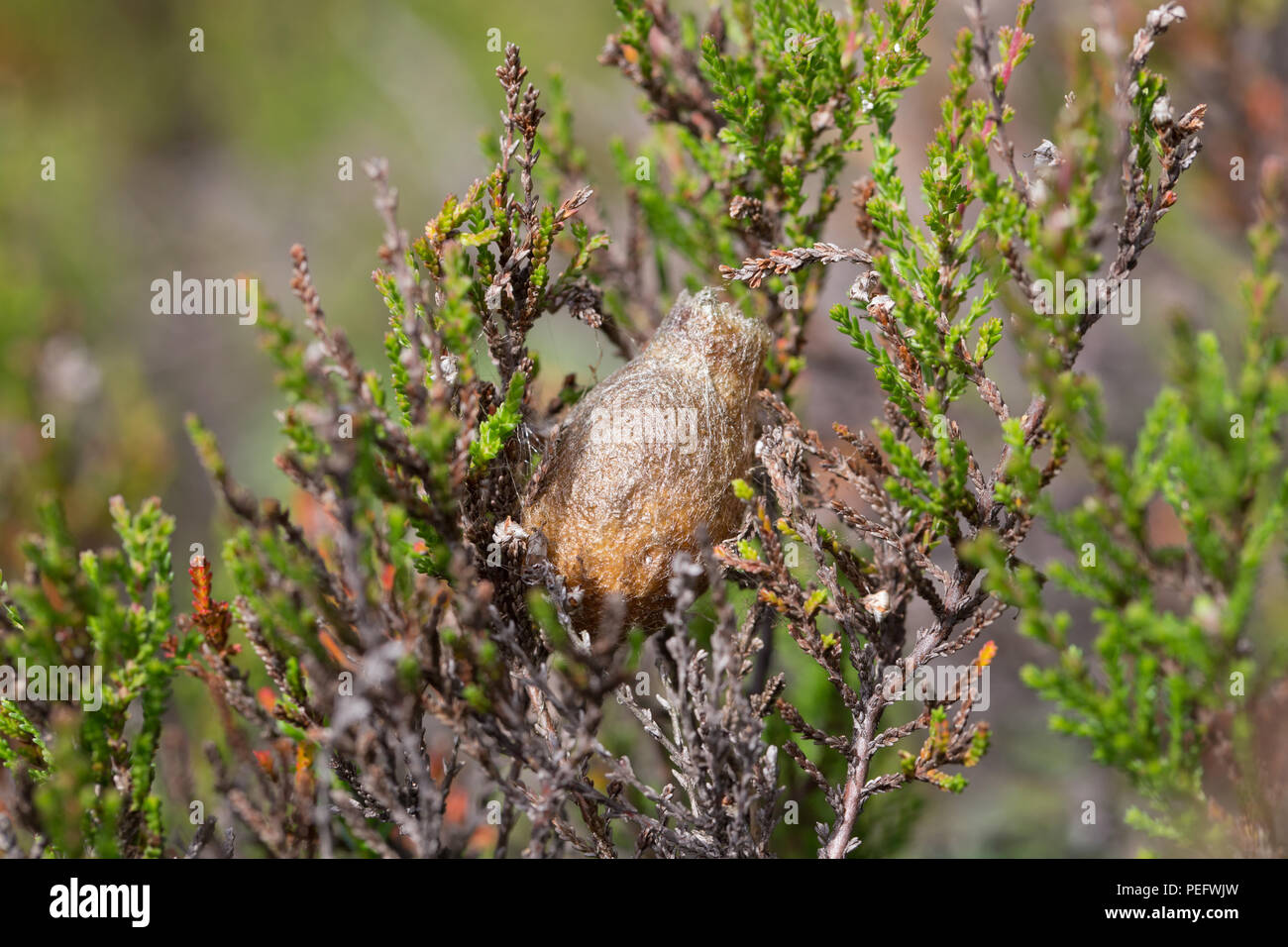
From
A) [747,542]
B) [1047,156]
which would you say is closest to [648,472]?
[747,542]

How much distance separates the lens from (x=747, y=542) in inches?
75.2

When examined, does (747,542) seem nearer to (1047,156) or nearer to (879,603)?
(879,603)

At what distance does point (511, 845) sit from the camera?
3.09m

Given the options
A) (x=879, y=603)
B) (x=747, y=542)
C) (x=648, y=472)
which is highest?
(x=648, y=472)

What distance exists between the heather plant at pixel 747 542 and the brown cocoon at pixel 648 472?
1.1 inches

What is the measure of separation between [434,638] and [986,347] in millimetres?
1380

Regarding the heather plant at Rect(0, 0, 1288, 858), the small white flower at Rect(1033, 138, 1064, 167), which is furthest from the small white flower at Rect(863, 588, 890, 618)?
the small white flower at Rect(1033, 138, 1064, 167)

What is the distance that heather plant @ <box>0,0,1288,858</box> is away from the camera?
1.49 meters

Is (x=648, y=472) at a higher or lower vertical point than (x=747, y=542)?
higher

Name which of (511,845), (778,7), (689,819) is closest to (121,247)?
(511,845)

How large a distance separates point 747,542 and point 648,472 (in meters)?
0.29

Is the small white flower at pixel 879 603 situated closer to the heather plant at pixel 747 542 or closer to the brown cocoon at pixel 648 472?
the heather plant at pixel 747 542

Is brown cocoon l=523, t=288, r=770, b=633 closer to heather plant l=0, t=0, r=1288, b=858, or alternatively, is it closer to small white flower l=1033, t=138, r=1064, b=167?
heather plant l=0, t=0, r=1288, b=858

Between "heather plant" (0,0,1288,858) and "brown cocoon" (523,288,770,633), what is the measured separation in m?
0.03
